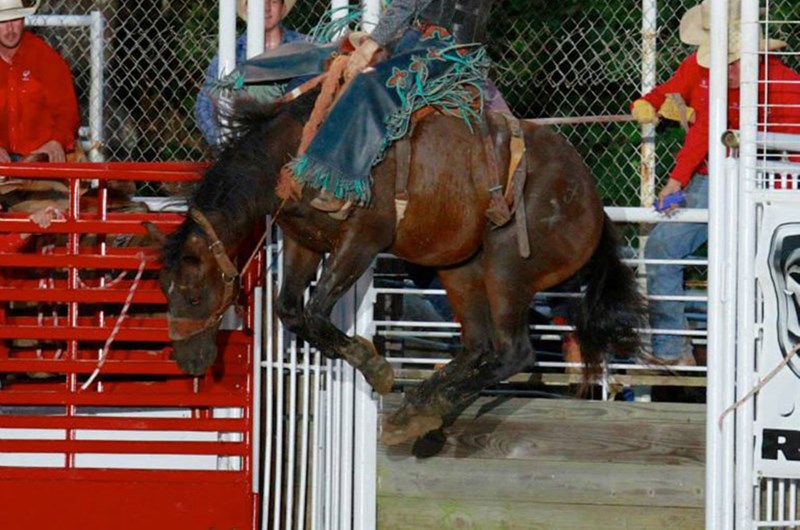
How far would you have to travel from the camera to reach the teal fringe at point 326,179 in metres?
6.45

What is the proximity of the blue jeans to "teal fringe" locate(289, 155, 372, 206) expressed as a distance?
175 cm

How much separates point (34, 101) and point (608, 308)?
3050 millimetres

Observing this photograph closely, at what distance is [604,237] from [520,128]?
27.7 inches

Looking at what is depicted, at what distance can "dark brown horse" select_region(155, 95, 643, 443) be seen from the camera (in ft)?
21.8

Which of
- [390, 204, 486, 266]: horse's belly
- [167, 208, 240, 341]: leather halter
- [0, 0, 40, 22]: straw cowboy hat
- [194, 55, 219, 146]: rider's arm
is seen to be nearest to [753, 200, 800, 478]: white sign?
[390, 204, 486, 266]: horse's belly

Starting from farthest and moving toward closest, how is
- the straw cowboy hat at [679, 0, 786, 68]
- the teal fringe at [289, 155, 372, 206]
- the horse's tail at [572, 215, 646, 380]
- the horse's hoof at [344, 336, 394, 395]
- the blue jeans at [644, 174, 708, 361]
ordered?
the blue jeans at [644, 174, 708, 361] → the straw cowboy hat at [679, 0, 786, 68] → the horse's tail at [572, 215, 646, 380] → the horse's hoof at [344, 336, 394, 395] → the teal fringe at [289, 155, 372, 206]

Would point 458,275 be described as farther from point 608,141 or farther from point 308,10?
point 308,10

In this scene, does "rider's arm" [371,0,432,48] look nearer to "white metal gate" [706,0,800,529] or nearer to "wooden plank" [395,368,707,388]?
"white metal gate" [706,0,800,529]

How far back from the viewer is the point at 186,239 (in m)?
6.62

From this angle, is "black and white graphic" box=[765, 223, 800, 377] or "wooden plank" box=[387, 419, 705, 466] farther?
"wooden plank" box=[387, 419, 705, 466]

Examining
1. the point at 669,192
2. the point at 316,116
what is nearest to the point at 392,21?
the point at 316,116

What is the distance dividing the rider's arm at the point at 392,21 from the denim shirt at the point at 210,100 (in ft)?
2.53

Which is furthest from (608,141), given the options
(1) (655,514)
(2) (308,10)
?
(1) (655,514)

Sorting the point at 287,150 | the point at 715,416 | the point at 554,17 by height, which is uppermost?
the point at 554,17
